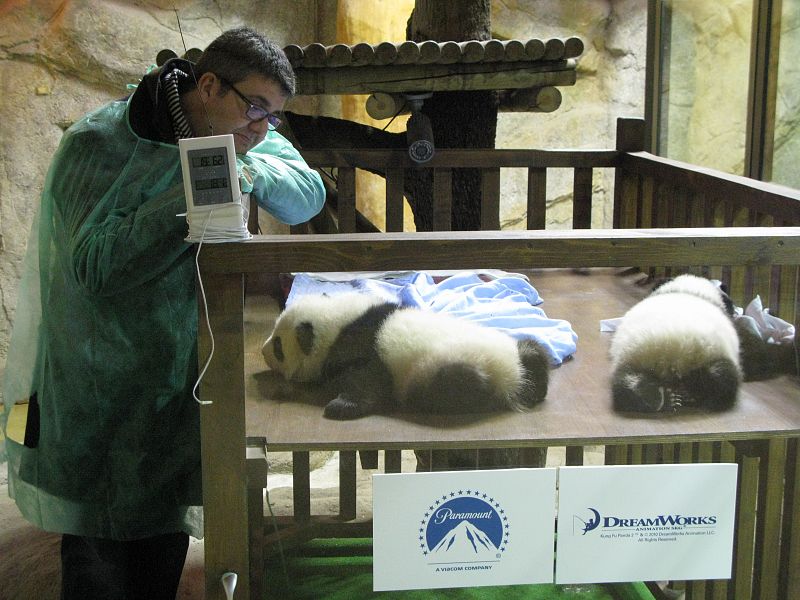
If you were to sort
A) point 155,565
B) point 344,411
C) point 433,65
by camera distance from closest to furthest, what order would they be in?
point 344,411 → point 155,565 → point 433,65

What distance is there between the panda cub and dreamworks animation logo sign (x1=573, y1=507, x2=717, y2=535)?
19 cm

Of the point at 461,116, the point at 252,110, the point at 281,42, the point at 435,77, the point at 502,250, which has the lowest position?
the point at 502,250

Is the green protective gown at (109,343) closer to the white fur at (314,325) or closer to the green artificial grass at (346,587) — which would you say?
the white fur at (314,325)

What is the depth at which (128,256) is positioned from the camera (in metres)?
1.66

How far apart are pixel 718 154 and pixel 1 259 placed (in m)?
4.20

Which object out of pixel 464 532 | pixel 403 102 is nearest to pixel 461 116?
pixel 403 102

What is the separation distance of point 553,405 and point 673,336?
26 centimetres

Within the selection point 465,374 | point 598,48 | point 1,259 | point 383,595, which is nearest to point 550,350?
point 465,374

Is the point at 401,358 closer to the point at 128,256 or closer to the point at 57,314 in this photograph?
the point at 128,256

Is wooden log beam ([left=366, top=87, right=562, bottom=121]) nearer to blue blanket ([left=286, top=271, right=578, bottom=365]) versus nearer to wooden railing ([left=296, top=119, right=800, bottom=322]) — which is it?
wooden railing ([left=296, top=119, right=800, bottom=322])

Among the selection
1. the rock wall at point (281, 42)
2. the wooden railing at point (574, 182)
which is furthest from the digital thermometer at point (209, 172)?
the rock wall at point (281, 42)

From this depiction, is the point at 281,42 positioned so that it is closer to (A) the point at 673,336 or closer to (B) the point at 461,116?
(B) the point at 461,116

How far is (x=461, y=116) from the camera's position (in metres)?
3.85

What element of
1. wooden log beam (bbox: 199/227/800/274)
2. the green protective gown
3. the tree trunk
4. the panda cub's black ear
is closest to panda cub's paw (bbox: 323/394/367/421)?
the panda cub's black ear
